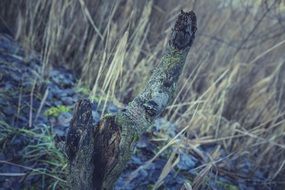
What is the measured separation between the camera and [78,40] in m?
2.62

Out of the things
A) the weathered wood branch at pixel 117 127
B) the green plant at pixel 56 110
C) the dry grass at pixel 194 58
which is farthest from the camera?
the dry grass at pixel 194 58

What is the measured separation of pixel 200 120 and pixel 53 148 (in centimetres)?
118

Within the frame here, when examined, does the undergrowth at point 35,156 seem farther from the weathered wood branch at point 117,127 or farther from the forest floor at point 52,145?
the weathered wood branch at point 117,127

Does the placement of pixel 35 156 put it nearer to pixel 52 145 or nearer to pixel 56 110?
pixel 52 145

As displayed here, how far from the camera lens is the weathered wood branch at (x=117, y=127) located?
1083 millimetres

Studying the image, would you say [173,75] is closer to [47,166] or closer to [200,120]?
[47,166]

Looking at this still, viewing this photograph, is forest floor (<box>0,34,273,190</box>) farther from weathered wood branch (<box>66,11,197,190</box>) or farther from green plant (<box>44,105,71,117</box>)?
weathered wood branch (<box>66,11,197,190</box>)

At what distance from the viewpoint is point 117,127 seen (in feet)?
3.69

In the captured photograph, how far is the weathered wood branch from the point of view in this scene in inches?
42.6

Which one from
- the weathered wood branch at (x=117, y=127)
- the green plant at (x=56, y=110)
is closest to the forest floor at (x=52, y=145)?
the green plant at (x=56, y=110)

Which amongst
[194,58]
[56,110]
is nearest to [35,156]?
[56,110]

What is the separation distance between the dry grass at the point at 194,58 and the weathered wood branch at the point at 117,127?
886 millimetres

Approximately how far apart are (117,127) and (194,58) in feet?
5.91

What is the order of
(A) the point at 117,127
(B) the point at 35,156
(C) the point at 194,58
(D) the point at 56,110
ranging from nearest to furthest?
(A) the point at 117,127 < (B) the point at 35,156 < (D) the point at 56,110 < (C) the point at 194,58
